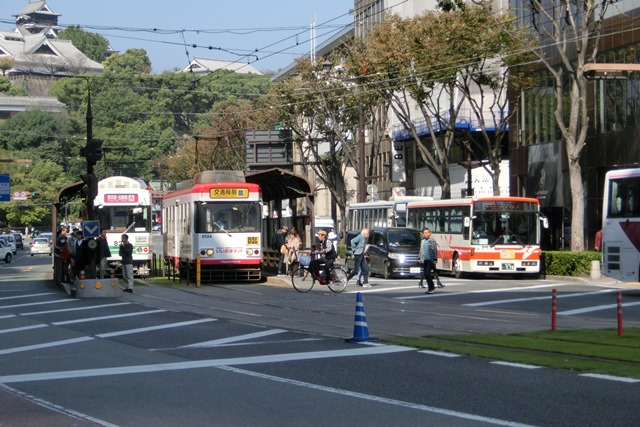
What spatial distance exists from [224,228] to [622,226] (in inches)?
508

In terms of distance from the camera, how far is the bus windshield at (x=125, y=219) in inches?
1735

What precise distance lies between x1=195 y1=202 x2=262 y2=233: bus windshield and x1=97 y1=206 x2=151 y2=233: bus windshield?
785 cm

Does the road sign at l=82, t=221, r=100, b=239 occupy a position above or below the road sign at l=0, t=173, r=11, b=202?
below

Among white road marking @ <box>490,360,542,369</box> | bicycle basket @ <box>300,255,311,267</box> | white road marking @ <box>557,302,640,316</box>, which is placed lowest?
white road marking @ <box>490,360,542,369</box>

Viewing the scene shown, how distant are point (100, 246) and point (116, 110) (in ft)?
378

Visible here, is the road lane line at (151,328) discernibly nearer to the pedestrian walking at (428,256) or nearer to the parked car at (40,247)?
the pedestrian walking at (428,256)

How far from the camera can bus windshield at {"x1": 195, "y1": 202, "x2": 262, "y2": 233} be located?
37.1 metres

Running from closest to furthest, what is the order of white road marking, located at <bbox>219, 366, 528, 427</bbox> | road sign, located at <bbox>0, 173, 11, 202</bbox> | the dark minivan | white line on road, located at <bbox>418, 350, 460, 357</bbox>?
white road marking, located at <bbox>219, 366, 528, 427</bbox> → white line on road, located at <bbox>418, 350, 460, 357</bbox> → the dark minivan → road sign, located at <bbox>0, 173, 11, 202</bbox>

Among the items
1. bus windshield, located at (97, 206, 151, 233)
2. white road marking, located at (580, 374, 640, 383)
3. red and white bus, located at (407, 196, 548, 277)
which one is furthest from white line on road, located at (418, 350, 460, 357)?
bus windshield, located at (97, 206, 151, 233)

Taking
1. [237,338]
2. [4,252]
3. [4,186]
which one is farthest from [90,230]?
[4,186]

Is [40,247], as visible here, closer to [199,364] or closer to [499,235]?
[499,235]

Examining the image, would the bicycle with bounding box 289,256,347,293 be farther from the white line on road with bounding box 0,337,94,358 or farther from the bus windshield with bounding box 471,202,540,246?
the white line on road with bounding box 0,337,94,358

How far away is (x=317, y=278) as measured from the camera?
33156mm

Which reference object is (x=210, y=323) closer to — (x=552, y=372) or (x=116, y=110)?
(x=552, y=372)
